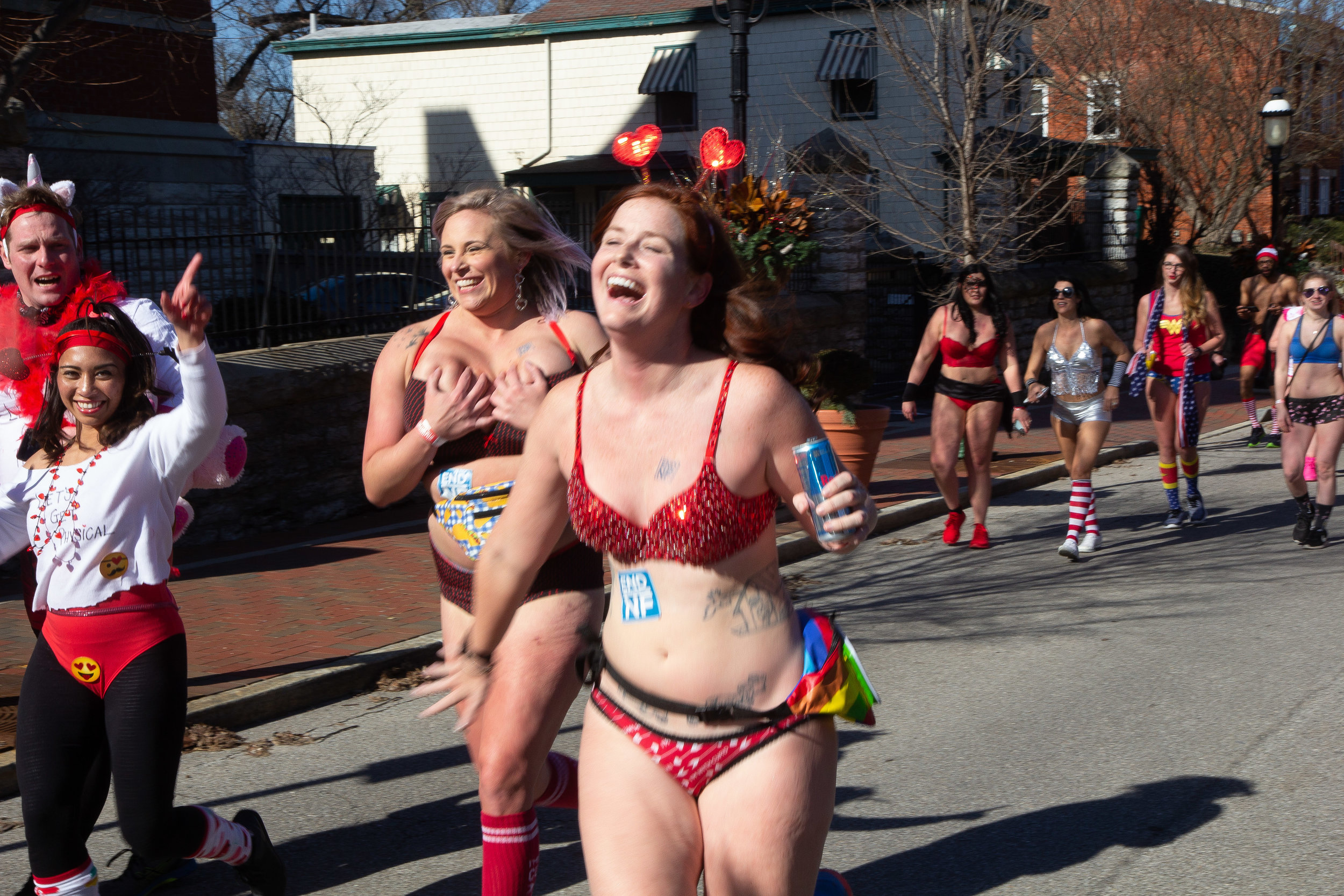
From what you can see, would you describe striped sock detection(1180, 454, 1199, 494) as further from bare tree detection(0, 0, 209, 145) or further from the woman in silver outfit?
bare tree detection(0, 0, 209, 145)

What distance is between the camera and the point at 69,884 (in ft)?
11.1

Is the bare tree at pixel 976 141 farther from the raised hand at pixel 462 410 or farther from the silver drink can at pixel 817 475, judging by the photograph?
the silver drink can at pixel 817 475

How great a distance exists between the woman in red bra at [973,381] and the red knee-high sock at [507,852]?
6336mm

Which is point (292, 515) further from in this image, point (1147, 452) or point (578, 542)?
point (1147, 452)

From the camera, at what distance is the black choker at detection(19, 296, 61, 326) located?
153 inches

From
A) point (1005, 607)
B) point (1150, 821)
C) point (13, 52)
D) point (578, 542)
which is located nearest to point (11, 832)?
point (578, 542)

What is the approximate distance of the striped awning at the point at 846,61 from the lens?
25.8 m

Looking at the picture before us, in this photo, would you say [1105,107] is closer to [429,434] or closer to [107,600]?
[429,434]

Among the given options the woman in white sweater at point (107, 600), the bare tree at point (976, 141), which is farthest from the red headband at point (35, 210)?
the bare tree at point (976, 141)

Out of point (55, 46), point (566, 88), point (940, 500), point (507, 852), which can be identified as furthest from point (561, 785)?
point (566, 88)

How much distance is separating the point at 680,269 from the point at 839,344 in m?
14.4

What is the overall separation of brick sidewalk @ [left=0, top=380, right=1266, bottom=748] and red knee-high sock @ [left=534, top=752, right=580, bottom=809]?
2788 millimetres

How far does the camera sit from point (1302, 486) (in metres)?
9.14

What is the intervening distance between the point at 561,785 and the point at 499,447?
37.6 inches
